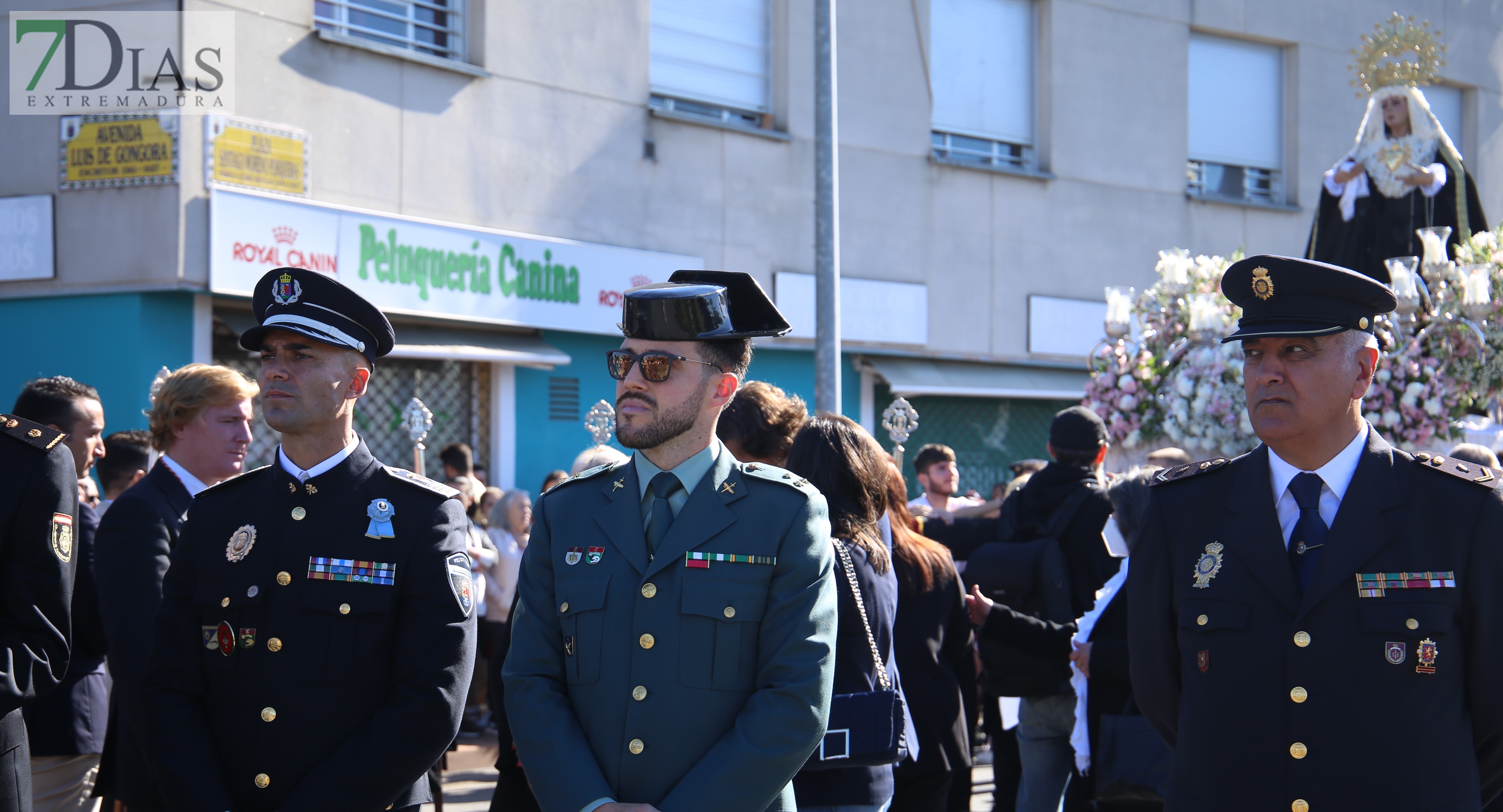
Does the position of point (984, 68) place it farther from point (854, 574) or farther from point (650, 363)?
point (650, 363)

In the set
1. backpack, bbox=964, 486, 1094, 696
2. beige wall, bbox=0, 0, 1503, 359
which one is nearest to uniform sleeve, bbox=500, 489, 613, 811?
backpack, bbox=964, 486, 1094, 696

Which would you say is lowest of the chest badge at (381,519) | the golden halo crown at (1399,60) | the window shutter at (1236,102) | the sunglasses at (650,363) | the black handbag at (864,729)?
the black handbag at (864,729)

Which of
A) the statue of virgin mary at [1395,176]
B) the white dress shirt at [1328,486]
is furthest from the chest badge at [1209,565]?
the statue of virgin mary at [1395,176]

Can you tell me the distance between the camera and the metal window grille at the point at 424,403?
12.2m

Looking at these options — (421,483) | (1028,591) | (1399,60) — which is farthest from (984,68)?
(421,483)

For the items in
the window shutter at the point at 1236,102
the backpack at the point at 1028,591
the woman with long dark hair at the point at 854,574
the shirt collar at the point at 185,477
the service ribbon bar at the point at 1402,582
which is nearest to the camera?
the service ribbon bar at the point at 1402,582

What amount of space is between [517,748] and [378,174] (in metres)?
9.66

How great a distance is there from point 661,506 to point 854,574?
0.99 meters

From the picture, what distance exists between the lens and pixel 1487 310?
26.4 ft

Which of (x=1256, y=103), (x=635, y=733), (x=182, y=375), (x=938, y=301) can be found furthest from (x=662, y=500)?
(x=1256, y=103)

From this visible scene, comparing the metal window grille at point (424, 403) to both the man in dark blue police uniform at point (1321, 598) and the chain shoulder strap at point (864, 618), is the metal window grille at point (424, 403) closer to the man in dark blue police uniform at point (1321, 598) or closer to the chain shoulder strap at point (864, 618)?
the chain shoulder strap at point (864, 618)

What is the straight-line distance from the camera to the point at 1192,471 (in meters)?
3.53

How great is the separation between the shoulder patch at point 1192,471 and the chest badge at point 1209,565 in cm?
24

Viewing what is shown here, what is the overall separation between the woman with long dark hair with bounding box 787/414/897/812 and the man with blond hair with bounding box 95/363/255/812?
1.74 meters
